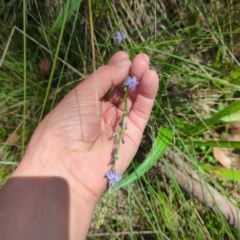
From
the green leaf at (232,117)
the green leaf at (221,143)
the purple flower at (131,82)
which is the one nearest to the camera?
the purple flower at (131,82)

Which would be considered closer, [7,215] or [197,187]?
[7,215]

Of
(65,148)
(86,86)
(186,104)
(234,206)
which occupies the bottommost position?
(234,206)

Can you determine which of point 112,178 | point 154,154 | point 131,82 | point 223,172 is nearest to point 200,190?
point 223,172

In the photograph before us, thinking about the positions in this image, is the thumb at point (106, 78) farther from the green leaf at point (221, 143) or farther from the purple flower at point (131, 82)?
the green leaf at point (221, 143)

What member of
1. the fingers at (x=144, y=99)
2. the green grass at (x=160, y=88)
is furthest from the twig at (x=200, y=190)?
the fingers at (x=144, y=99)

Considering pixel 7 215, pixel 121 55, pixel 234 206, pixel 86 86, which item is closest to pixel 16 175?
pixel 7 215

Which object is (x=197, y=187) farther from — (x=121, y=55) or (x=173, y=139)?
(x=121, y=55)

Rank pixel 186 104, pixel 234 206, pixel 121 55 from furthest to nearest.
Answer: pixel 186 104 < pixel 234 206 < pixel 121 55
